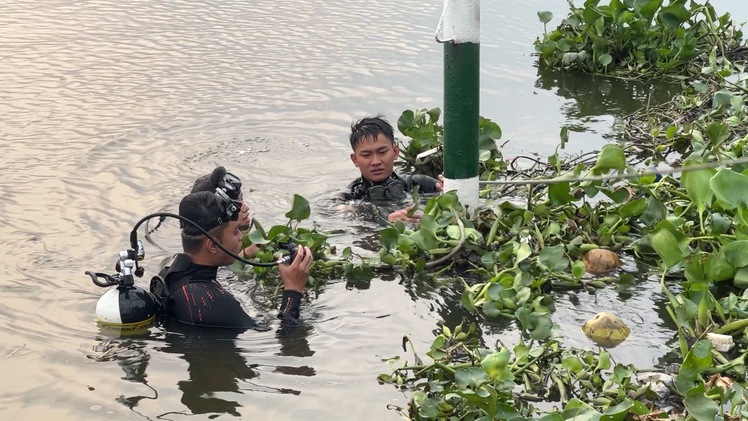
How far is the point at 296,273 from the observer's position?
538cm

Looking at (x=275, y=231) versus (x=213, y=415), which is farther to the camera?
(x=275, y=231)

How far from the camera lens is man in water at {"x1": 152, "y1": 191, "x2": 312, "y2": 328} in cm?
525

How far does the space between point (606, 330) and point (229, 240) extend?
6.65 feet

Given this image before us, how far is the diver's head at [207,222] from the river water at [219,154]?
17.7 inches

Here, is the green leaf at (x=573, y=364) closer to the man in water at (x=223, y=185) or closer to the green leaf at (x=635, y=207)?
the green leaf at (x=635, y=207)

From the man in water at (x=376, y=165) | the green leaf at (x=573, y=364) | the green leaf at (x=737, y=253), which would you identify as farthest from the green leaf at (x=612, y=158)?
the green leaf at (x=573, y=364)

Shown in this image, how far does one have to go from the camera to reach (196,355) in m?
5.05

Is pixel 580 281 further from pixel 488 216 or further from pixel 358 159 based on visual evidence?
pixel 358 159

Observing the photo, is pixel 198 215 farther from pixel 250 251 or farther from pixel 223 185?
pixel 250 251

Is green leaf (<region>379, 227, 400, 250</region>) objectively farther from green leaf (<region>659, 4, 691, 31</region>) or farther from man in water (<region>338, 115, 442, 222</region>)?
green leaf (<region>659, 4, 691, 31</region>)

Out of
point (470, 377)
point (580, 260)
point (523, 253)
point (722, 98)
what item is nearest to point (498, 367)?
point (470, 377)

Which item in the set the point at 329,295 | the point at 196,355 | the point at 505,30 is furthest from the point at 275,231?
the point at 505,30

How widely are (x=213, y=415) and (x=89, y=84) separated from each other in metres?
6.12

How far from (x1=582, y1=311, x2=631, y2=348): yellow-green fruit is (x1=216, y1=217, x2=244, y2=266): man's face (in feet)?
6.25
